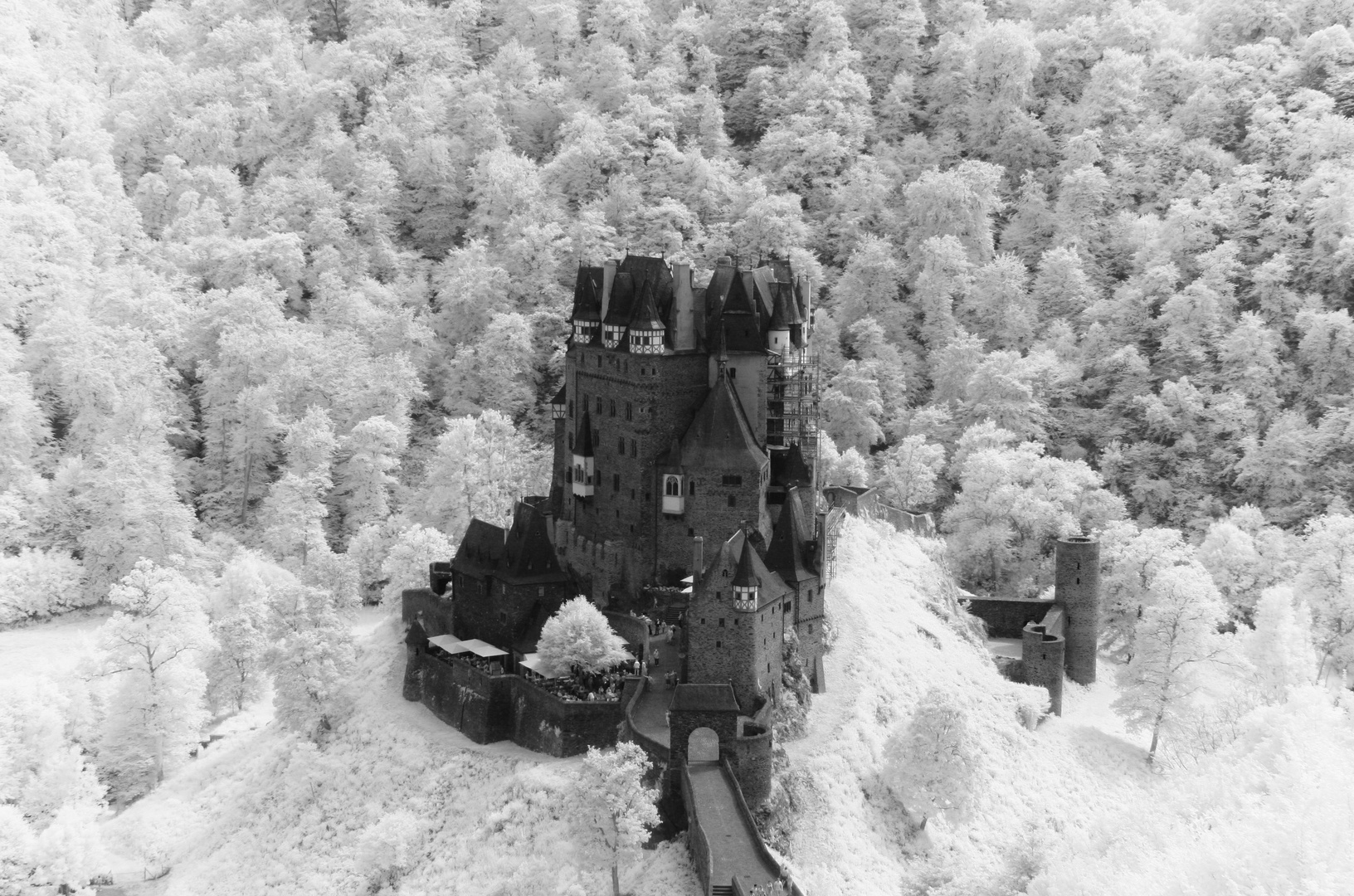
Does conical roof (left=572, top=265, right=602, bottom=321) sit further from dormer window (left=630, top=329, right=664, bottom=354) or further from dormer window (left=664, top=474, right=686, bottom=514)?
dormer window (left=664, top=474, right=686, bottom=514)

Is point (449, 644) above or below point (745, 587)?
below

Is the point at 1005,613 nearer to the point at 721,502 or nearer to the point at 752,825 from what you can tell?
the point at 721,502

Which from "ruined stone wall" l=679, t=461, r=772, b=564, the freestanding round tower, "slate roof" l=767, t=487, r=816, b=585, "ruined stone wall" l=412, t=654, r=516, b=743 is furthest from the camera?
the freestanding round tower

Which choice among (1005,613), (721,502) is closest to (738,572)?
(721,502)

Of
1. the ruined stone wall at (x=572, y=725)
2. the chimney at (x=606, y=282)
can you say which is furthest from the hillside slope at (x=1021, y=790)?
the chimney at (x=606, y=282)

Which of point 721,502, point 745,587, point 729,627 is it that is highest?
point 721,502

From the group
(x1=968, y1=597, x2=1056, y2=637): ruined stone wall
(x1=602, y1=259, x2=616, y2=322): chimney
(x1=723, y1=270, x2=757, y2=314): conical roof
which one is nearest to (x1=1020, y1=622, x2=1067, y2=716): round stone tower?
(x1=968, y1=597, x2=1056, y2=637): ruined stone wall
